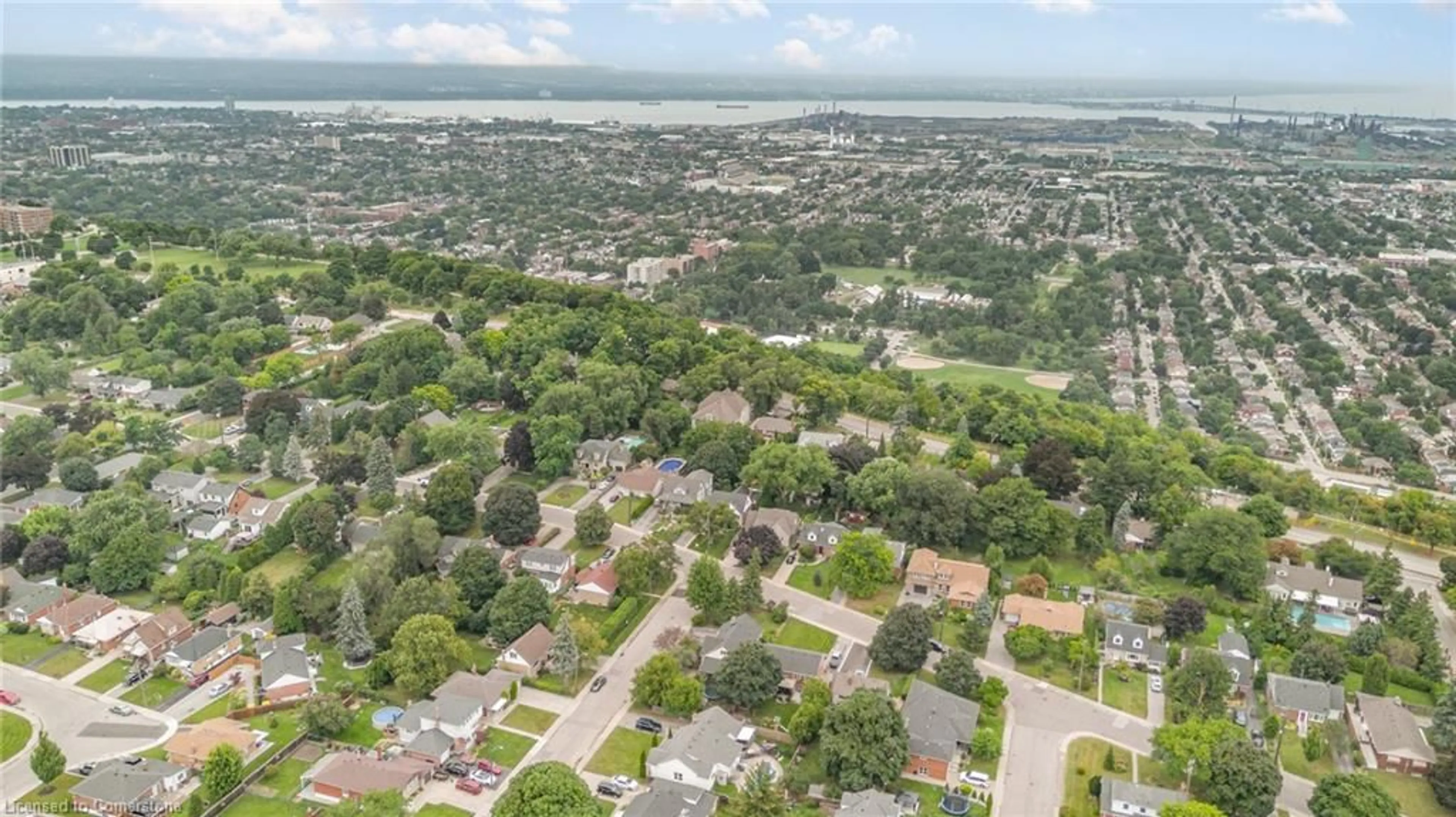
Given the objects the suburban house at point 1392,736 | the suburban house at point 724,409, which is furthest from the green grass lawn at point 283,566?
the suburban house at point 1392,736

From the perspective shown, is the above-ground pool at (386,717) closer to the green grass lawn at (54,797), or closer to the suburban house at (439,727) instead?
the suburban house at (439,727)

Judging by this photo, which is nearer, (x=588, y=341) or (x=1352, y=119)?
(x=588, y=341)

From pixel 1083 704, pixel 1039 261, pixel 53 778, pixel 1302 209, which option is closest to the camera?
pixel 53 778

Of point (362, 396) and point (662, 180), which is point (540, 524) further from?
point (662, 180)

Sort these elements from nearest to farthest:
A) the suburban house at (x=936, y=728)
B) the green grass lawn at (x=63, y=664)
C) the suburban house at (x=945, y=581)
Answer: the suburban house at (x=936, y=728) < the green grass lawn at (x=63, y=664) < the suburban house at (x=945, y=581)

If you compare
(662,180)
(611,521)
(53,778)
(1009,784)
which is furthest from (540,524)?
(662,180)

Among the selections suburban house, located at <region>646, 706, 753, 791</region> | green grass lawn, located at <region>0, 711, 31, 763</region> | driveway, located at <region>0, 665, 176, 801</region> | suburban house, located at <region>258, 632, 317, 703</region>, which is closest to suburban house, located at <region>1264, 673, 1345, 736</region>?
suburban house, located at <region>646, 706, 753, 791</region>

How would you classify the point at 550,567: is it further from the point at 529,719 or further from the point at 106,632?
the point at 106,632
